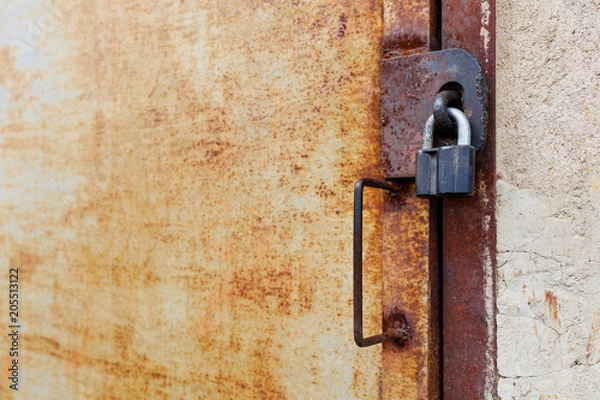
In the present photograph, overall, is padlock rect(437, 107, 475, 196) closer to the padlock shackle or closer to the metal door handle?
the padlock shackle

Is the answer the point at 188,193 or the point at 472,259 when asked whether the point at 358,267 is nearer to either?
the point at 472,259

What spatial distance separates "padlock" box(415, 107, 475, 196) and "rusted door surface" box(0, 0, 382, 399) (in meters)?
0.14

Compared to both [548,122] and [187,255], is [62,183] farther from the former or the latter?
[548,122]

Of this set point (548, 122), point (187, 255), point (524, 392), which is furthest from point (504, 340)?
point (187, 255)

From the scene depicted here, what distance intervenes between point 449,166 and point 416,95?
0.48ft

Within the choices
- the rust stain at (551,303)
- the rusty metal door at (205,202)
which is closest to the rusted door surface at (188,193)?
the rusty metal door at (205,202)

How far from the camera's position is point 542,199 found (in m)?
0.70

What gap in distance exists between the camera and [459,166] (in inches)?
26.0

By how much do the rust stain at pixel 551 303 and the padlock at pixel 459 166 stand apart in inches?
6.8

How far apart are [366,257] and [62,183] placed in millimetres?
879

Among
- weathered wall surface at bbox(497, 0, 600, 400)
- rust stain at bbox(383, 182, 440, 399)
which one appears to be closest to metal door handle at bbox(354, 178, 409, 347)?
rust stain at bbox(383, 182, 440, 399)

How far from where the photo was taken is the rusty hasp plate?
707 mm
